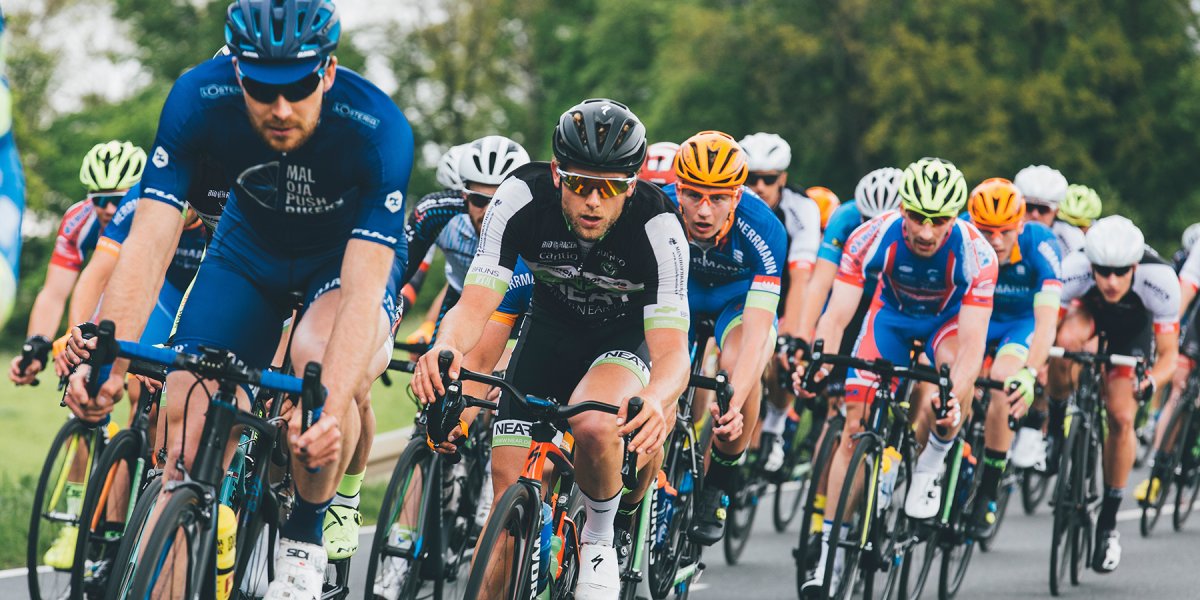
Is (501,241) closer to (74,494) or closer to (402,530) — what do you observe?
(402,530)

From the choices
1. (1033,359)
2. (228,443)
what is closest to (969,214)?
(1033,359)

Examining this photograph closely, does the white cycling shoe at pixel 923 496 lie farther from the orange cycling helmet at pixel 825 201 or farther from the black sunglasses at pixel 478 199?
the orange cycling helmet at pixel 825 201

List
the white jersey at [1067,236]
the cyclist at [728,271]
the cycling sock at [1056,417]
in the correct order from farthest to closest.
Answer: the white jersey at [1067,236] < the cycling sock at [1056,417] < the cyclist at [728,271]

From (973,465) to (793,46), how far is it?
3129 centimetres

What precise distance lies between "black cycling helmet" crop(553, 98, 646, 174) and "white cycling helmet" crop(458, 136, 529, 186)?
2321 millimetres

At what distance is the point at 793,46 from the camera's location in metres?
39.3

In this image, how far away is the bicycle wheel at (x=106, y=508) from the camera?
609 centimetres

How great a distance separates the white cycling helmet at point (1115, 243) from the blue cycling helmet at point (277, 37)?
666cm

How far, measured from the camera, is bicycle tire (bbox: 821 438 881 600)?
6.95 metres

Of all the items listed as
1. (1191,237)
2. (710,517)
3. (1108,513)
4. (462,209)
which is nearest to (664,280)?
(710,517)

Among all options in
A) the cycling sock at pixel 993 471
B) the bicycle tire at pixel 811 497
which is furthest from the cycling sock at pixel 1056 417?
the bicycle tire at pixel 811 497

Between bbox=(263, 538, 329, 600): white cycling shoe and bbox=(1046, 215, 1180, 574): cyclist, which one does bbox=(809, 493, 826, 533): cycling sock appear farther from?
bbox=(263, 538, 329, 600): white cycling shoe

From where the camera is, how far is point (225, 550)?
4645 mm

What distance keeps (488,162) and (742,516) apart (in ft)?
10.4
